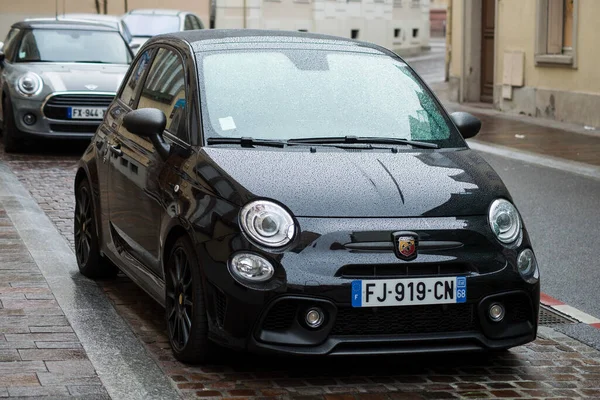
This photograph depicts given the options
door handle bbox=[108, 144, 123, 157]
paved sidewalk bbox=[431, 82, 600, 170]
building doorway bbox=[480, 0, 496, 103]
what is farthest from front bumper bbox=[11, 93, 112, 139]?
building doorway bbox=[480, 0, 496, 103]

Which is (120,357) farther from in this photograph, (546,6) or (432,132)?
(546,6)

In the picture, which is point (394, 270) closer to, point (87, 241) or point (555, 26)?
point (87, 241)

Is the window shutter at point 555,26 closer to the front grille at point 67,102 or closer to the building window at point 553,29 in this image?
the building window at point 553,29

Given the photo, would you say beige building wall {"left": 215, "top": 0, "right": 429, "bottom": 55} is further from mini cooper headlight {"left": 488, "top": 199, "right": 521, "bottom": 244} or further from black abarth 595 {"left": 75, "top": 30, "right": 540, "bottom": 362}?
mini cooper headlight {"left": 488, "top": 199, "right": 521, "bottom": 244}

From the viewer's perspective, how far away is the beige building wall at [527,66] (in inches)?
786

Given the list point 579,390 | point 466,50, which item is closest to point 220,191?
A: point 579,390

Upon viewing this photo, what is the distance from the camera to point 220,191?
18.9 ft

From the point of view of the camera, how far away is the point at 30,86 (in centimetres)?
1512

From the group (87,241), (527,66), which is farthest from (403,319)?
(527,66)

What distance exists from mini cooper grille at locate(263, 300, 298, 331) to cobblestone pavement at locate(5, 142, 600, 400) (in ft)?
0.92

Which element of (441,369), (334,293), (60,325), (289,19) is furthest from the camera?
(289,19)

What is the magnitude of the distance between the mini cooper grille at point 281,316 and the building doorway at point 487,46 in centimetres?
1996

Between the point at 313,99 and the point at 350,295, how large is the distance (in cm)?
147

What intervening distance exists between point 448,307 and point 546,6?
55.2ft
